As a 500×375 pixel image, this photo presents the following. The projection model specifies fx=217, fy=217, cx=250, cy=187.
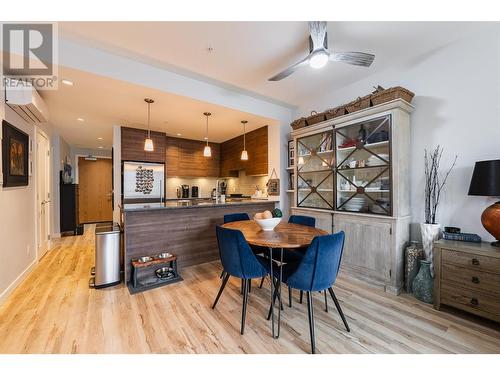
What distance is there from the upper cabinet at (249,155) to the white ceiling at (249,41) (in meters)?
1.74

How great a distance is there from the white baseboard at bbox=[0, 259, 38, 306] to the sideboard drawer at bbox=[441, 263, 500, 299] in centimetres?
445

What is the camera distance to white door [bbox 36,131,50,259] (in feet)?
11.7

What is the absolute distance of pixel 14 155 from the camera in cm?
257

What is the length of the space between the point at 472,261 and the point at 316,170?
2032 millimetres

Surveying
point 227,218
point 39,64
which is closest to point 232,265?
point 227,218

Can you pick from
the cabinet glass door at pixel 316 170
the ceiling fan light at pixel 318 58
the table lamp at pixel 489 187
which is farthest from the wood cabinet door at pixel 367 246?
the ceiling fan light at pixel 318 58

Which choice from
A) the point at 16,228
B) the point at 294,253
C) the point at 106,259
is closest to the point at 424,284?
the point at 294,253

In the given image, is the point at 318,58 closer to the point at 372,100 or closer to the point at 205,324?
the point at 372,100

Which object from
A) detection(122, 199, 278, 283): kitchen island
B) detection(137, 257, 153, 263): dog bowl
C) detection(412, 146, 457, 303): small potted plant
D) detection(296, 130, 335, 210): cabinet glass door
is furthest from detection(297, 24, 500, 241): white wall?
detection(137, 257, 153, 263): dog bowl

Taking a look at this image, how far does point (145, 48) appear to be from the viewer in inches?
90.4

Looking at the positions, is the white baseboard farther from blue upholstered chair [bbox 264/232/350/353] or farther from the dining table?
blue upholstered chair [bbox 264/232/350/353]

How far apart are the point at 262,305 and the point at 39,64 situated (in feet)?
11.1
